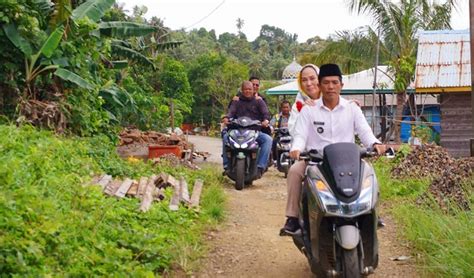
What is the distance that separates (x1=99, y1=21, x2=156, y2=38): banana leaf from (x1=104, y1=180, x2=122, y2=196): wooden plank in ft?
19.8

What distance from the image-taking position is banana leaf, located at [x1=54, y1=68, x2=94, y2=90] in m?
10.8

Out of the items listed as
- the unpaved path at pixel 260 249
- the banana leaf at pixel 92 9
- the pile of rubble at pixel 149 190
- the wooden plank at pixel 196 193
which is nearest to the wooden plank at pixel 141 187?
the pile of rubble at pixel 149 190

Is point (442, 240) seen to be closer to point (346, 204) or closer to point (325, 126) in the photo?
point (325, 126)

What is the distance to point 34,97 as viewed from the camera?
1135 cm

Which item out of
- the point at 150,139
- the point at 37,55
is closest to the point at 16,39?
the point at 37,55

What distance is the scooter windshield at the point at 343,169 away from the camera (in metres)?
4.12

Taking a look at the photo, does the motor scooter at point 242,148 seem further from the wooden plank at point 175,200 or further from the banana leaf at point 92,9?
the banana leaf at point 92,9

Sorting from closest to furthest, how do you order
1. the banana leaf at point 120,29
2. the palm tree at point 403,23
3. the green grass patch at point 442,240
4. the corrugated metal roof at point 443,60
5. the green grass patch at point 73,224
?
the green grass patch at point 73,224
the green grass patch at point 442,240
the banana leaf at point 120,29
the corrugated metal roof at point 443,60
the palm tree at point 403,23

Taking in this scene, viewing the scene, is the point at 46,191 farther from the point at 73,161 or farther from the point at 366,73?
the point at 366,73

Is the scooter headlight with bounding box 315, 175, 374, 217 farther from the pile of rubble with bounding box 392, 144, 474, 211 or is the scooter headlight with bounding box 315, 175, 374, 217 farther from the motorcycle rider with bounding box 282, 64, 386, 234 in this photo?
the pile of rubble with bounding box 392, 144, 474, 211

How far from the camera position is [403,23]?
19.8m

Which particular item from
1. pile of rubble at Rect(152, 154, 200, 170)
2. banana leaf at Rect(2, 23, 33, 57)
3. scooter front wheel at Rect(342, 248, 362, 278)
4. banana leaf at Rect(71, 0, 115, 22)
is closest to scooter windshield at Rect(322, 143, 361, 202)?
scooter front wheel at Rect(342, 248, 362, 278)

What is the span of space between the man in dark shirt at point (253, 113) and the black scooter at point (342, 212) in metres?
5.50

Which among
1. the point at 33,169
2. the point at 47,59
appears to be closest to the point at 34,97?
the point at 47,59
